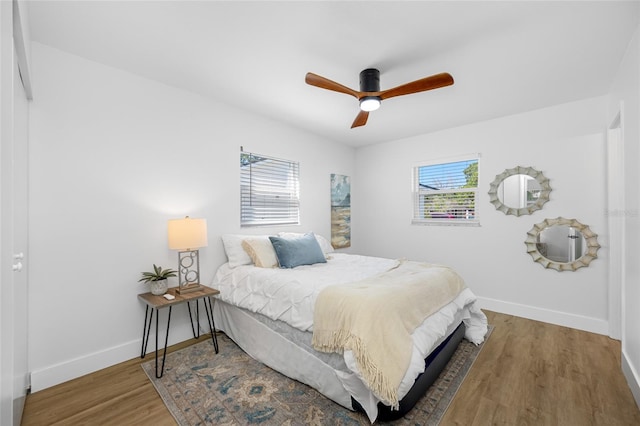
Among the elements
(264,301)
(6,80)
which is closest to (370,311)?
(264,301)

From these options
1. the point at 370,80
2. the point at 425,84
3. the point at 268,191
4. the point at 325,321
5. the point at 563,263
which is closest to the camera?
the point at 325,321

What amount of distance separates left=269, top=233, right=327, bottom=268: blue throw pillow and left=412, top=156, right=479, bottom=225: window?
204cm

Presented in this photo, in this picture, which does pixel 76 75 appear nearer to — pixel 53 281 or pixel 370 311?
pixel 53 281

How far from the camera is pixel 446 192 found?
4129mm

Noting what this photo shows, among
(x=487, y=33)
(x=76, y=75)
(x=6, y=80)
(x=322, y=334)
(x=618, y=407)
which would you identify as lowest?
(x=618, y=407)

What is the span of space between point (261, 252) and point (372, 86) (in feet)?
6.20

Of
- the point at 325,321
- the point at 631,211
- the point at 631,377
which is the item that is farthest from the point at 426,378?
the point at 631,211

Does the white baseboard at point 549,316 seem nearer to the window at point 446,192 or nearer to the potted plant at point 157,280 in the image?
the window at point 446,192

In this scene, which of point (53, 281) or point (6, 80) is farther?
point (53, 281)

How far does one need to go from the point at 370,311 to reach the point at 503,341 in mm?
2012

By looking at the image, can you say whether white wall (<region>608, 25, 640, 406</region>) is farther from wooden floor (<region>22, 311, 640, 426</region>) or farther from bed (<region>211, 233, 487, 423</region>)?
bed (<region>211, 233, 487, 423</region>)

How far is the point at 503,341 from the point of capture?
9.14 ft

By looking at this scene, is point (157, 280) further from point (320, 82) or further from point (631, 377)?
point (631, 377)

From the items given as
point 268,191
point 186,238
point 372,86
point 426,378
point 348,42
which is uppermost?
point 348,42
